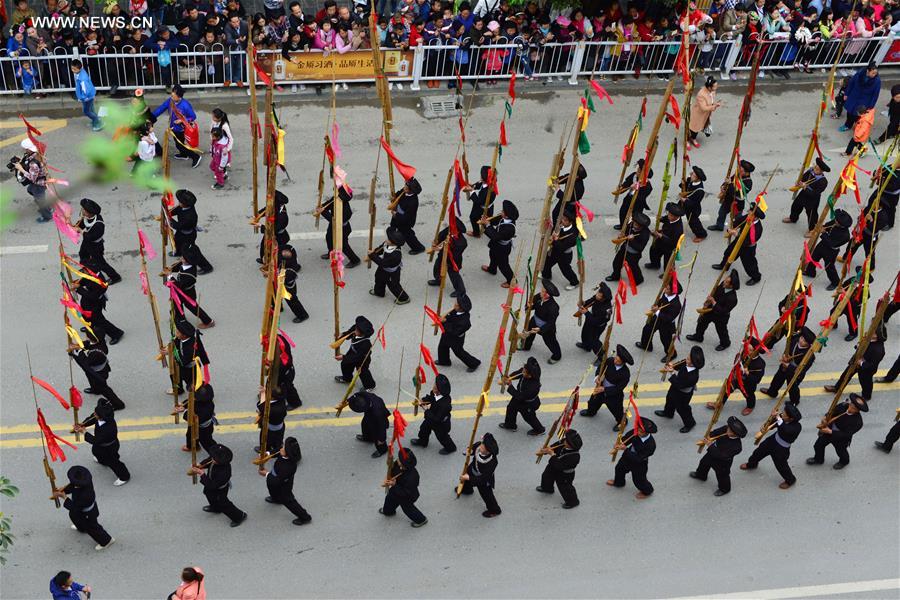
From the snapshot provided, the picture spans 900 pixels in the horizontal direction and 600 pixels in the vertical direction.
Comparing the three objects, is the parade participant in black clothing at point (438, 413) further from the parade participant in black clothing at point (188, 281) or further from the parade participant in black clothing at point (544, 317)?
the parade participant in black clothing at point (188, 281)

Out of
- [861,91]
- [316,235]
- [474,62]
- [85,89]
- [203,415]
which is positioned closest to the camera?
[203,415]

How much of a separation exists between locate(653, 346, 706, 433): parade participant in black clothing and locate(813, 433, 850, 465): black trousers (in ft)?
4.31

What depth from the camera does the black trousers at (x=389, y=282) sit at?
12914mm

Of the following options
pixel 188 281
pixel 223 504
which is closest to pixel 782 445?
pixel 223 504

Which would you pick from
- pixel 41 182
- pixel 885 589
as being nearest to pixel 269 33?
pixel 41 182

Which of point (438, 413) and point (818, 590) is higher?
point (438, 413)

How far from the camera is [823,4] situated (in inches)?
745

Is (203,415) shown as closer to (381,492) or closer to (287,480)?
(287,480)

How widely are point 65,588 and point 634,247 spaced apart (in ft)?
25.9

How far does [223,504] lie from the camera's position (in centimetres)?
1007

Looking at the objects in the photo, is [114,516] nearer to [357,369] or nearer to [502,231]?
[357,369]

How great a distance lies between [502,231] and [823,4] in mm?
9494

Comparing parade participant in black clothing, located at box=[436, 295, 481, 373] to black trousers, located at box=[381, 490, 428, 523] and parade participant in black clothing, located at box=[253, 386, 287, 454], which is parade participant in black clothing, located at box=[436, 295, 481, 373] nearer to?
parade participant in black clothing, located at box=[253, 386, 287, 454]

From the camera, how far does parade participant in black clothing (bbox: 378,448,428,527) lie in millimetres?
9930
